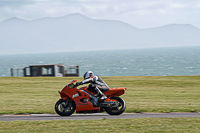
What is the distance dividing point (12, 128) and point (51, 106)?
416cm

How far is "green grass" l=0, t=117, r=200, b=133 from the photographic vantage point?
7621 mm

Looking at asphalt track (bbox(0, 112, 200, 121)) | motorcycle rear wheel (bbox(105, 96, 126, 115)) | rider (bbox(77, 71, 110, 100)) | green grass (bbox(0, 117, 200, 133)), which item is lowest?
asphalt track (bbox(0, 112, 200, 121))

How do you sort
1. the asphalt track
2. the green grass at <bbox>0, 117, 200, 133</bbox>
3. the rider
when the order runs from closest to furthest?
the green grass at <bbox>0, 117, 200, 133</bbox> → the asphalt track → the rider

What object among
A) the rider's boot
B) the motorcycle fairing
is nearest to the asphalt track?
the motorcycle fairing

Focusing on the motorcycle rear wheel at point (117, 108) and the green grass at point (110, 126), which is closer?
the green grass at point (110, 126)

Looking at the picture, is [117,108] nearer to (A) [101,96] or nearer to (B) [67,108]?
(A) [101,96]

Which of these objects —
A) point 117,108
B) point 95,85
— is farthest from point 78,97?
point 117,108

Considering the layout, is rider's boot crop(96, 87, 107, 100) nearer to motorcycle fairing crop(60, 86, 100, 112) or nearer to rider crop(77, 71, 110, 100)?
rider crop(77, 71, 110, 100)

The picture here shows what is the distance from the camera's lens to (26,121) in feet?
29.9

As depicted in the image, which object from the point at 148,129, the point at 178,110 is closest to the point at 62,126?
the point at 148,129

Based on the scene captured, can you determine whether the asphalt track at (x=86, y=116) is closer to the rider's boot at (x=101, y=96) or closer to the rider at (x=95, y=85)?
the rider's boot at (x=101, y=96)

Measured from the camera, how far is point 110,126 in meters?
8.09

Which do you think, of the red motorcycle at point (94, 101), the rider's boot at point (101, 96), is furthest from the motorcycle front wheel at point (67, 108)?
the rider's boot at point (101, 96)

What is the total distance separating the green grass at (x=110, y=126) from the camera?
300 inches
